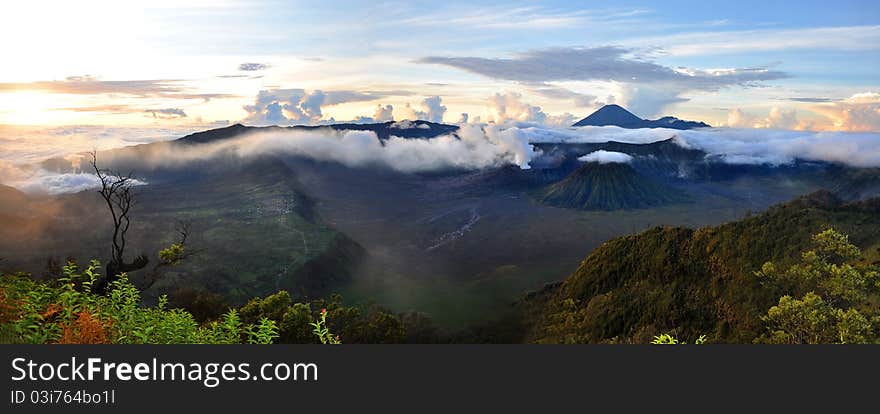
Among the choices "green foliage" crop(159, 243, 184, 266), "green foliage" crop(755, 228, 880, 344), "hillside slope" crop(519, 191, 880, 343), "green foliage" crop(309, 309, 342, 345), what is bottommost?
"hillside slope" crop(519, 191, 880, 343)

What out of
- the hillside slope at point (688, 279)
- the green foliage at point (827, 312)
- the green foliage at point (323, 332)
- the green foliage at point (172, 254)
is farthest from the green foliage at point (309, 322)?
the hillside slope at point (688, 279)

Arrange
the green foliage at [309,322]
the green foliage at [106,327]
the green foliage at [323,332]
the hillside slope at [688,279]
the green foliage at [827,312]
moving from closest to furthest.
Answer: the green foliage at [106,327] < the green foliage at [323,332] < the green foliage at [827,312] < the green foliage at [309,322] < the hillside slope at [688,279]

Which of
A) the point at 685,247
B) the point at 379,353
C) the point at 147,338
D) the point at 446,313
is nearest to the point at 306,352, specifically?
the point at 379,353

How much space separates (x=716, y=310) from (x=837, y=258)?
1384 inches

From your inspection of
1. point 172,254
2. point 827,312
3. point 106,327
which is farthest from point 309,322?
point 827,312

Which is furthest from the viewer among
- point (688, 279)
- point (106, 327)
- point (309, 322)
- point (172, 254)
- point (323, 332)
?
point (688, 279)

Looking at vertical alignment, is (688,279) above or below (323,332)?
below

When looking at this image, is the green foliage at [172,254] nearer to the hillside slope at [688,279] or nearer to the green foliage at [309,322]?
the green foliage at [309,322]

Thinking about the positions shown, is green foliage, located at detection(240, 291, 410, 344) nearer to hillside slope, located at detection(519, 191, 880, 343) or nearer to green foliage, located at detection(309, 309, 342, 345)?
green foliage, located at detection(309, 309, 342, 345)

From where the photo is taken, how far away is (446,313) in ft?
581

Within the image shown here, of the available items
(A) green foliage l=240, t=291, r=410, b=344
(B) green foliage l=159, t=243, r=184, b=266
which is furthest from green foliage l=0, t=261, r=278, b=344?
(A) green foliage l=240, t=291, r=410, b=344

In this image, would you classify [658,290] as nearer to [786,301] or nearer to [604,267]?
[604,267]

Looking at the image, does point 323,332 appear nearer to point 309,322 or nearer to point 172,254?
point 172,254

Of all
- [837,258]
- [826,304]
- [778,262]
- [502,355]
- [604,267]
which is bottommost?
[604,267]
